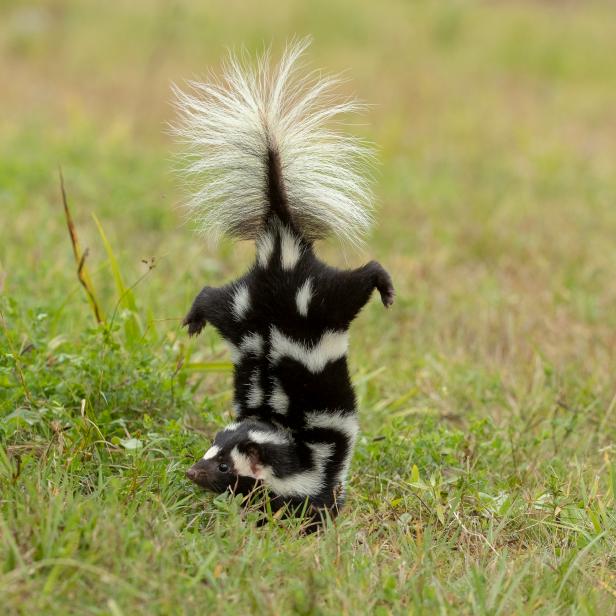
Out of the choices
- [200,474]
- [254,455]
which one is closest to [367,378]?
[254,455]

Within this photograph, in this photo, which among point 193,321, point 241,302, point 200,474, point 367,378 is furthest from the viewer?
point 367,378

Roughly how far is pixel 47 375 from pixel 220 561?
1490 millimetres

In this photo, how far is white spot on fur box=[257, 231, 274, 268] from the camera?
3.80 meters

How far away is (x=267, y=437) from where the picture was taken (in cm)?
366

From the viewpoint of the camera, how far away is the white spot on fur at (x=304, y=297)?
11.9ft

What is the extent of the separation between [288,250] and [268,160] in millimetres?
377

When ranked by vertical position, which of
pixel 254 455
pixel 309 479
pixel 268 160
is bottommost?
pixel 309 479

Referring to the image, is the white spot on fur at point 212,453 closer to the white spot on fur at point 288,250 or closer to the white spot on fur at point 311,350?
the white spot on fur at point 311,350

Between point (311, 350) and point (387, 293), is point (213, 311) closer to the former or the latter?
point (311, 350)

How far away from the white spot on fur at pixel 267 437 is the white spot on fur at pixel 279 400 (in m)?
0.09

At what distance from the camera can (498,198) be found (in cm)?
938

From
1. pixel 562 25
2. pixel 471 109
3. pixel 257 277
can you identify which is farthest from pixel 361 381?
pixel 562 25

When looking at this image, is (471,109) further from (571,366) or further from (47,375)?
(47,375)

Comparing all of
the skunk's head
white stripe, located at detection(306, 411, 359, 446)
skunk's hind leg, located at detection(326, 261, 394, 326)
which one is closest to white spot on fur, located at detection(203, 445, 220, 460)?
the skunk's head
